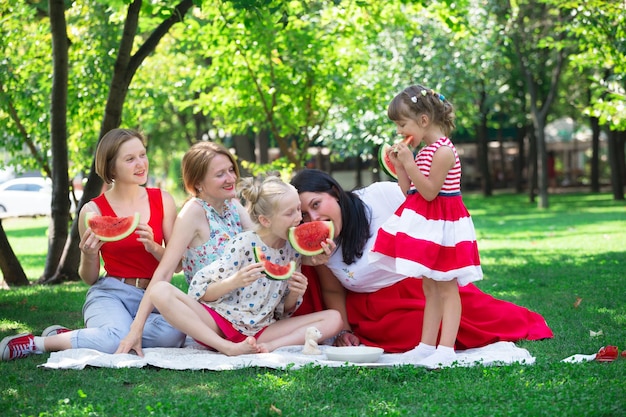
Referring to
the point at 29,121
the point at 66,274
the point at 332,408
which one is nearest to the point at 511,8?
the point at 29,121

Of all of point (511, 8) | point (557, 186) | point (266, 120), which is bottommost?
point (557, 186)

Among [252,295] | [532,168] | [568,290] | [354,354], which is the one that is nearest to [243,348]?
[252,295]

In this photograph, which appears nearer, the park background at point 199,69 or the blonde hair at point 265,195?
the blonde hair at point 265,195

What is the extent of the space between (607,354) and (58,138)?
6.89 metres

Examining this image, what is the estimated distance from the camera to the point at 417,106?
17.2ft

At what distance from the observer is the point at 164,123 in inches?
1375

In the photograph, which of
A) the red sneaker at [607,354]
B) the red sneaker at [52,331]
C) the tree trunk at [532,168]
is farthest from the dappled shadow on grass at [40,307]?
the tree trunk at [532,168]

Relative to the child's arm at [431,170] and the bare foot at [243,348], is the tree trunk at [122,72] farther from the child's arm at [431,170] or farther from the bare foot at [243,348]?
the child's arm at [431,170]

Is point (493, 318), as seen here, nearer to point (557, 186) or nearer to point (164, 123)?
point (164, 123)

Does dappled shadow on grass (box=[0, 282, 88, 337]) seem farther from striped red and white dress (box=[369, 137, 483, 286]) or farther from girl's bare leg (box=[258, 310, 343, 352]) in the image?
striped red and white dress (box=[369, 137, 483, 286])

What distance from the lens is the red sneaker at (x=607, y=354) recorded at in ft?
15.8

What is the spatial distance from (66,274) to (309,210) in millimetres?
5324

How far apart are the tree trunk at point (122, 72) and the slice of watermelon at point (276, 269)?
448cm

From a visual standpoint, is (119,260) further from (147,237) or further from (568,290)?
(568,290)
